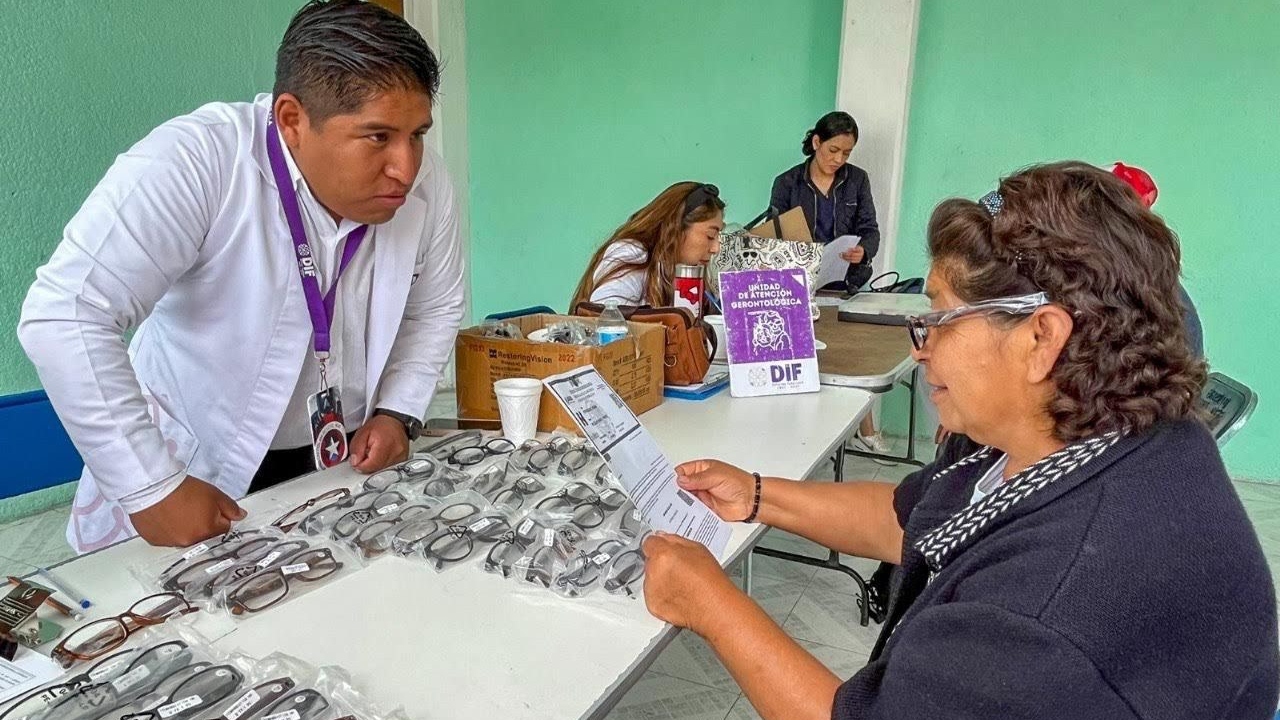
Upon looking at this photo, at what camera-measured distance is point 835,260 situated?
3.53m

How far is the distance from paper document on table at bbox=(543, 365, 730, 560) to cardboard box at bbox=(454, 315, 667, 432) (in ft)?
1.14

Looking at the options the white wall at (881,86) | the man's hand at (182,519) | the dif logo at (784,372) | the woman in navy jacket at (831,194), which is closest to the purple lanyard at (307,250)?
the man's hand at (182,519)

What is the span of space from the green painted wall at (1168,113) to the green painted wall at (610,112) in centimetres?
74

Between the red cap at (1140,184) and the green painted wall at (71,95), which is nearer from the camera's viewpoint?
the red cap at (1140,184)

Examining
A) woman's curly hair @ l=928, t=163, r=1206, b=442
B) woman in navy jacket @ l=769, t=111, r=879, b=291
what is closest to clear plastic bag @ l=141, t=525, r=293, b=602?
woman's curly hair @ l=928, t=163, r=1206, b=442

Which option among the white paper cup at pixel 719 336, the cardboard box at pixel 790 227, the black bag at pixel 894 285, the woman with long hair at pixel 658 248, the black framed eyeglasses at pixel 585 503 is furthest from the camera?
the black bag at pixel 894 285

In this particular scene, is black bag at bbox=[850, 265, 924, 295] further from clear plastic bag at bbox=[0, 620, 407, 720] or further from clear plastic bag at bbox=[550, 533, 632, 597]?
clear plastic bag at bbox=[0, 620, 407, 720]

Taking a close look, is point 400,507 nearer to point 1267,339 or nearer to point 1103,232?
point 1103,232

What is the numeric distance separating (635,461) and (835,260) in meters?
2.46

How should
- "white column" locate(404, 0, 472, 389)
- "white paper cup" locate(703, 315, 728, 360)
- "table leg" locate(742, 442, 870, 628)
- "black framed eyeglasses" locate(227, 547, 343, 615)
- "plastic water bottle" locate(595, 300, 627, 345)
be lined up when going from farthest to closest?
"white column" locate(404, 0, 472, 389) < "table leg" locate(742, 442, 870, 628) < "white paper cup" locate(703, 315, 728, 360) < "plastic water bottle" locate(595, 300, 627, 345) < "black framed eyeglasses" locate(227, 547, 343, 615)

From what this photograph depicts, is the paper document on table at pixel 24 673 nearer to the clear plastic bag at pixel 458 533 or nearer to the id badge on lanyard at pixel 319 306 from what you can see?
the clear plastic bag at pixel 458 533

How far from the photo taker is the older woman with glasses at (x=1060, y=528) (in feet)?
2.35

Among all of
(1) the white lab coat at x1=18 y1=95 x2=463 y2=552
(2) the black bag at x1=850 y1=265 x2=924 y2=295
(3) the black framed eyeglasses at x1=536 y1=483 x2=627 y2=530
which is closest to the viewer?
(1) the white lab coat at x1=18 y1=95 x2=463 y2=552

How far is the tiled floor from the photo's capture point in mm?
2213
